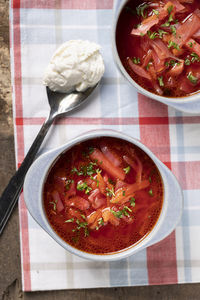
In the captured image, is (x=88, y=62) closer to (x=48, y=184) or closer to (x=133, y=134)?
(x=133, y=134)

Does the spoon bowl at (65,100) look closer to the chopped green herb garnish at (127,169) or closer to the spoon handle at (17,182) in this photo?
the spoon handle at (17,182)

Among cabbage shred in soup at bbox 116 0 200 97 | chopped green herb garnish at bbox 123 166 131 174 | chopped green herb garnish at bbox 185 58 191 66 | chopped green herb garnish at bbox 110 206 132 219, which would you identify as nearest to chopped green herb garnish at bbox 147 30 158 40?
cabbage shred in soup at bbox 116 0 200 97

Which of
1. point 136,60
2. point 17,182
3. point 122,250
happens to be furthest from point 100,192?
point 136,60

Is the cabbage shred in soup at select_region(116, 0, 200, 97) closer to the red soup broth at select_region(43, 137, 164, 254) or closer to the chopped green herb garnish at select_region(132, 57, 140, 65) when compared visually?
the chopped green herb garnish at select_region(132, 57, 140, 65)

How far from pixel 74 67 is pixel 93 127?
0.22 meters

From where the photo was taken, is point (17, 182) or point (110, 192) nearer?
point (110, 192)

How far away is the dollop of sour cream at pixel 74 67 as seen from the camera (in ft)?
4.43

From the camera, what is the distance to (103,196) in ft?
4.26

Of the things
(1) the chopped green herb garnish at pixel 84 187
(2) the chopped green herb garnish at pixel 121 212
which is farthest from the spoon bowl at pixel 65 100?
(2) the chopped green herb garnish at pixel 121 212

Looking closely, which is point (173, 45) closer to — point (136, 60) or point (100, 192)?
point (136, 60)

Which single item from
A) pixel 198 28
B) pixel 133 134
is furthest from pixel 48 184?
pixel 198 28

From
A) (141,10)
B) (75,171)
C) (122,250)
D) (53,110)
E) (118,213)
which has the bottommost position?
(122,250)

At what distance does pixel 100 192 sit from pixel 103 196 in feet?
0.07

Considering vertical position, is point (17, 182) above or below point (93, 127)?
below
